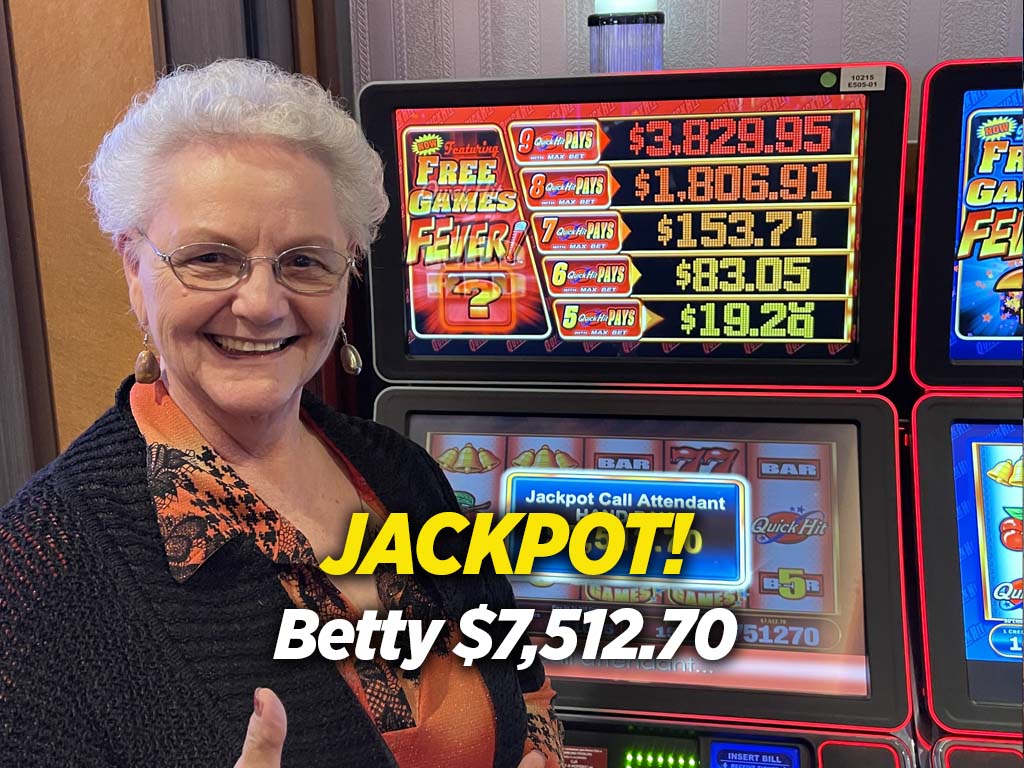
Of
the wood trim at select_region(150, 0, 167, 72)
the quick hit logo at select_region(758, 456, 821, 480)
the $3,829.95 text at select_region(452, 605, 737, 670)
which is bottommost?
the $3,829.95 text at select_region(452, 605, 737, 670)

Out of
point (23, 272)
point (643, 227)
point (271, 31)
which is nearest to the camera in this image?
point (23, 272)

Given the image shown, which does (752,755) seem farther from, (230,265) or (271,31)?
(271,31)

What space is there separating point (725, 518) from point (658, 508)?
125 millimetres

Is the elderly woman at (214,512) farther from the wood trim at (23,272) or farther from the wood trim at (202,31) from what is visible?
the wood trim at (202,31)

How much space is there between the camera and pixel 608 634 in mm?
1657

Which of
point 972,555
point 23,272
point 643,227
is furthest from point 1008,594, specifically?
point 23,272

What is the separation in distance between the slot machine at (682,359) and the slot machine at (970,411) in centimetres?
6

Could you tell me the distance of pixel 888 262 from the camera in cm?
161

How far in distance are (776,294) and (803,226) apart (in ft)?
0.43

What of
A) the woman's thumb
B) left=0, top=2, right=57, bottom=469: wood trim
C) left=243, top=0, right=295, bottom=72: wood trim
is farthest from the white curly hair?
left=243, top=0, right=295, bottom=72: wood trim

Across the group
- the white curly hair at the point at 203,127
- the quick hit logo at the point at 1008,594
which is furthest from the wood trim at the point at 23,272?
the quick hit logo at the point at 1008,594

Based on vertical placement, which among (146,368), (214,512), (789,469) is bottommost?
(789,469)

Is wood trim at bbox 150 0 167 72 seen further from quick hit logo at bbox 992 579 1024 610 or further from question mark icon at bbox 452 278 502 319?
quick hit logo at bbox 992 579 1024 610

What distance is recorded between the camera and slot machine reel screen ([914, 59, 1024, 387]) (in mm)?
1539
